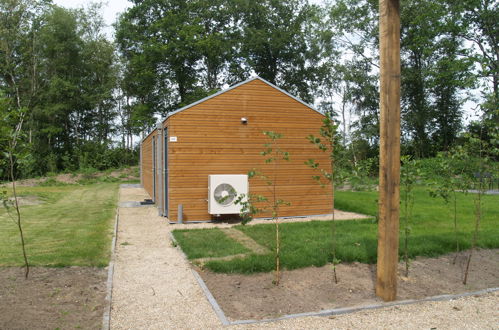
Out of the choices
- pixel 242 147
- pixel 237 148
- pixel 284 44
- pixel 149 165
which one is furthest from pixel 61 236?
pixel 284 44

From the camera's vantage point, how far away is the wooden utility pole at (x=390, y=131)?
14.2 feet

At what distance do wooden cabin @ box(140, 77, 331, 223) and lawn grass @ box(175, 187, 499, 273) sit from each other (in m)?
1.59

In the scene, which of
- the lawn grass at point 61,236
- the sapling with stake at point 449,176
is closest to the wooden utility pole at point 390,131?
the sapling with stake at point 449,176

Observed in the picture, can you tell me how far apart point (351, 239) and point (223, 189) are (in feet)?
13.1

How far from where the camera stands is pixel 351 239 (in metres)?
7.14

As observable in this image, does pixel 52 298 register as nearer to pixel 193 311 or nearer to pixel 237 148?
pixel 193 311

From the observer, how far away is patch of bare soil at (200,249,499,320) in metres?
4.29

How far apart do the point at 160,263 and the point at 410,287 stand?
12.3 feet

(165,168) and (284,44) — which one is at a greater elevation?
(284,44)

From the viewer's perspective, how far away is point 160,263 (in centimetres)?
629

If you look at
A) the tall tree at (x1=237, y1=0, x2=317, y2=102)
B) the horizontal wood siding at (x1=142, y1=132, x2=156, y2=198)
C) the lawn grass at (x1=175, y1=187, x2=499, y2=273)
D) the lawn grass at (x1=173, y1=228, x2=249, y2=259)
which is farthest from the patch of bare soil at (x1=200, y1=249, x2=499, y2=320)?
the tall tree at (x1=237, y1=0, x2=317, y2=102)

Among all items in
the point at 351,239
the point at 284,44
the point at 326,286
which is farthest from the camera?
the point at 284,44

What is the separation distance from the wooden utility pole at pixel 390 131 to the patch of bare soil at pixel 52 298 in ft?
10.4

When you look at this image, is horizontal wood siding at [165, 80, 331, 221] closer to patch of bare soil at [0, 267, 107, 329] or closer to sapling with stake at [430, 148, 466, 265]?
patch of bare soil at [0, 267, 107, 329]
